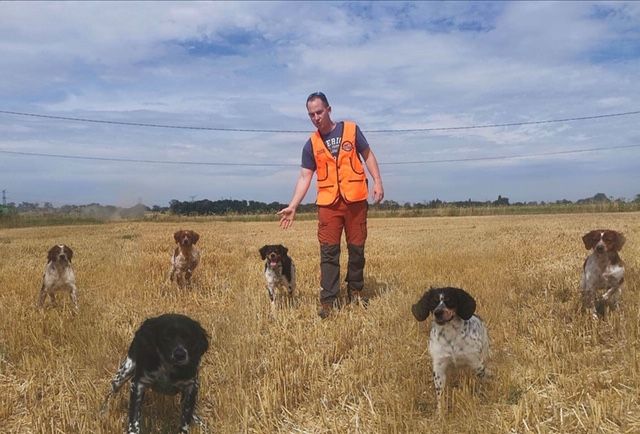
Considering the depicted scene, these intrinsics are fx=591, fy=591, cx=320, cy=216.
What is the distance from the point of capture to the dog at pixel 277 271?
847cm

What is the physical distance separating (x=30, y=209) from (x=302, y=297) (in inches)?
969

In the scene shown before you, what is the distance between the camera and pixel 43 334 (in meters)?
6.32

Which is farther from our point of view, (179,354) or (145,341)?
(145,341)

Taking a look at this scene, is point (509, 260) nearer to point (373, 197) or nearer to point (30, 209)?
point (373, 197)

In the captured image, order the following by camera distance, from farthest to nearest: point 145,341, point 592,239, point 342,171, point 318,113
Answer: point 342,171
point 318,113
point 592,239
point 145,341

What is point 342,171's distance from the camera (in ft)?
24.5

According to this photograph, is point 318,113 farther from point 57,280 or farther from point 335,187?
point 57,280

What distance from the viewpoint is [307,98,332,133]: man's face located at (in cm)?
731

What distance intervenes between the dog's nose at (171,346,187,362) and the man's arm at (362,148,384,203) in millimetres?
4084

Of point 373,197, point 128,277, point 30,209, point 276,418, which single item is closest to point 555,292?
point 373,197

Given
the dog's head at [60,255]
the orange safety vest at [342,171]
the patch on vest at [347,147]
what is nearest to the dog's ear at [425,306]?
the orange safety vest at [342,171]

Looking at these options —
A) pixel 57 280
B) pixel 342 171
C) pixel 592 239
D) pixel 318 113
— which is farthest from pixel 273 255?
pixel 592 239

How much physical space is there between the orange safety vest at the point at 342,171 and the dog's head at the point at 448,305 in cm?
270

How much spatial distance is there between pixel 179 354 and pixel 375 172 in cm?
423
